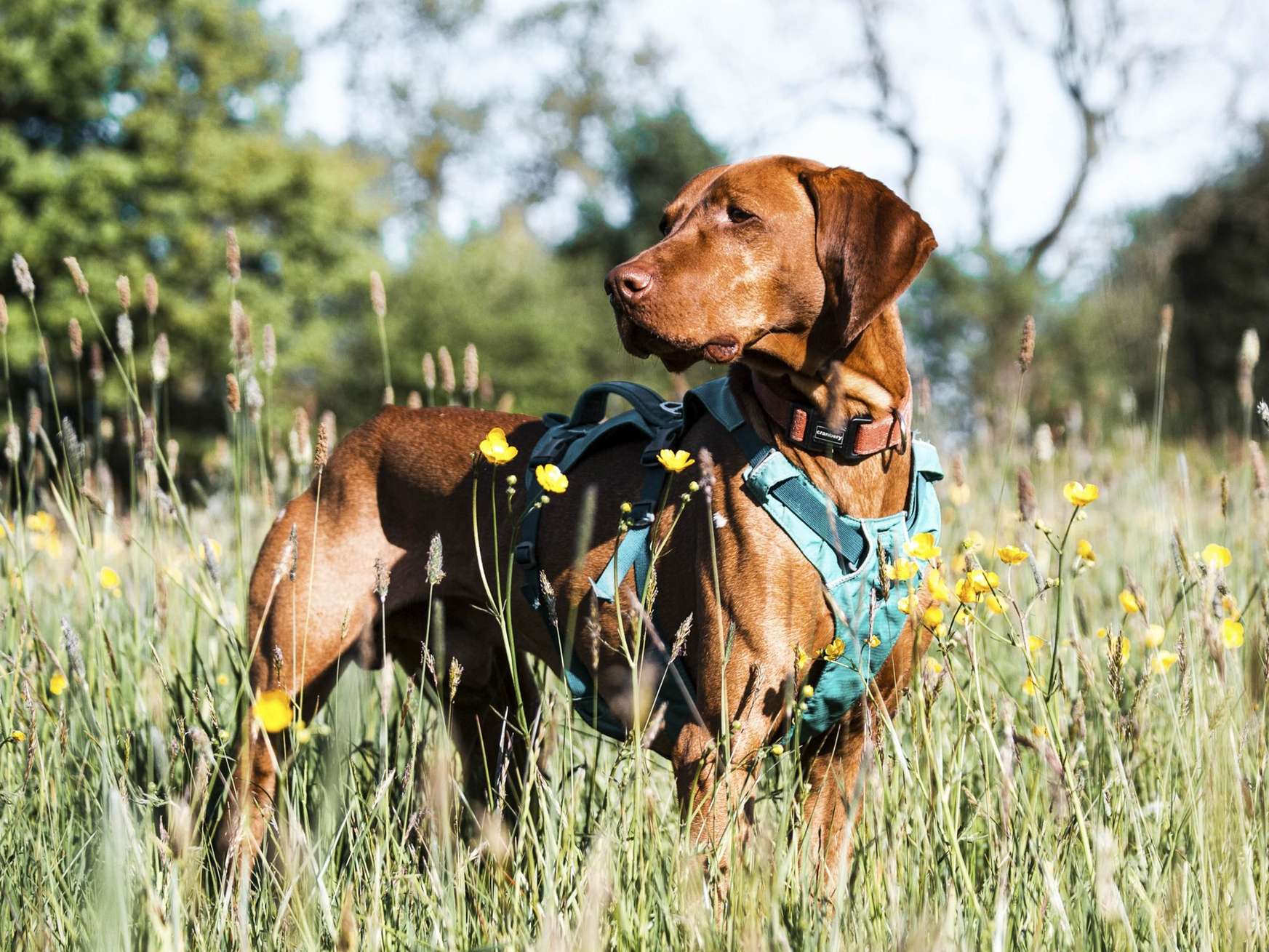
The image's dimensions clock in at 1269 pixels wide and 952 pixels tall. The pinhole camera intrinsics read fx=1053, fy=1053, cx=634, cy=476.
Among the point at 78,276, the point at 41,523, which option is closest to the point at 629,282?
the point at 78,276

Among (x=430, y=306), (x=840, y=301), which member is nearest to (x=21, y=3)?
(x=430, y=306)

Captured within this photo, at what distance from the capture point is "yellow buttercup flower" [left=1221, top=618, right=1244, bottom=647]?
1819 millimetres

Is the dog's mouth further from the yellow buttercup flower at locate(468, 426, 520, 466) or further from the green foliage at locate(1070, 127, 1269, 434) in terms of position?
the green foliage at locate(1070, 127, 1269, 434)

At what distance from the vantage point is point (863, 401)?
7.98ft

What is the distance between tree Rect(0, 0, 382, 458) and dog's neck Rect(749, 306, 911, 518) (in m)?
18.4

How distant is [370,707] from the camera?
10.8 feet

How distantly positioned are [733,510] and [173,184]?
22447 mm

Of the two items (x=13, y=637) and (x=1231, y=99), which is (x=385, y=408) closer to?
(x=13, y=637)

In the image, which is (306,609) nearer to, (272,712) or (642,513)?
(642,513)

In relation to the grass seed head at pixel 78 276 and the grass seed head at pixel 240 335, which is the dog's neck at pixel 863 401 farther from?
the grass seed head at pixel 78 276

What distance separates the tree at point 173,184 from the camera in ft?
65.9

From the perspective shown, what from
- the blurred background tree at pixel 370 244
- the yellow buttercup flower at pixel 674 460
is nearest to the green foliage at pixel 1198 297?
the blurred background tree at pixel 370 244

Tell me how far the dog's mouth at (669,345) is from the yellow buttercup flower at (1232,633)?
1.08 meters

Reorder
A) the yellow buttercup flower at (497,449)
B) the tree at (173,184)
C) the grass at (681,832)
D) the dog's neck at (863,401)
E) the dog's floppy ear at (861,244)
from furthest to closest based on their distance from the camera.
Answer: the tree at (173,184) → the dog's neck at (863,401) → the dog's floppy ear at (861,244) → the yellow buttercup flower at (497,449) → the grass at (681,832)
